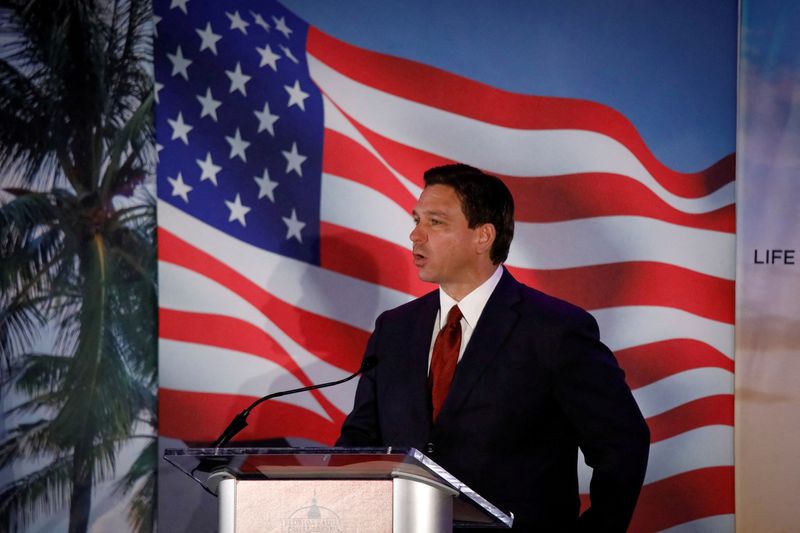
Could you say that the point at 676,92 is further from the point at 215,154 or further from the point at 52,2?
the point at 52,2

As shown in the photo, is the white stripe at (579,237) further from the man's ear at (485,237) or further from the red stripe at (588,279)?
the man's ear at (485,237)

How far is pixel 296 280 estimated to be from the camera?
4055mm

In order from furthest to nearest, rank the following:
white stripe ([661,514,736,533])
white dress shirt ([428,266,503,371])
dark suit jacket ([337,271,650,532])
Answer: white stripe ([661,514,736,533])
white dress shirt ([428,266,503,371])
dark suit jacket ([337,271,650,532])

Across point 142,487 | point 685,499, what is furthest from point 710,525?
point 142,487

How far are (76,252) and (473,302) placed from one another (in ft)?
6.88

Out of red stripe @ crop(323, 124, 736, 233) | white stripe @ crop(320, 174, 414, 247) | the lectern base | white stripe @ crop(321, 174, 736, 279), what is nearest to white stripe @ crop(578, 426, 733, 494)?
white stripe @ crop(321, 174, 736, 279)

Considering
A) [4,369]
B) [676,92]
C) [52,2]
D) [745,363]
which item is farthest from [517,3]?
[4,369]

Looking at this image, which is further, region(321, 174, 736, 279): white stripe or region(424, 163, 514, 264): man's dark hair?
region(321, 174, 736, 279): white stripe

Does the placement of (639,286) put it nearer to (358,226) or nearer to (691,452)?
(691,452)

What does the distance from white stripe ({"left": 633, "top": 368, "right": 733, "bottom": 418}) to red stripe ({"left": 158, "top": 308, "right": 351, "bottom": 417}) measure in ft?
4.27

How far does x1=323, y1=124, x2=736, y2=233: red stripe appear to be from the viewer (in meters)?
3.94

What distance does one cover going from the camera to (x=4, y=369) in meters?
4.16

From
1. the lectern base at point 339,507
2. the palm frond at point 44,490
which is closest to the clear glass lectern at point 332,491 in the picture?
the lectern base at point 339,507

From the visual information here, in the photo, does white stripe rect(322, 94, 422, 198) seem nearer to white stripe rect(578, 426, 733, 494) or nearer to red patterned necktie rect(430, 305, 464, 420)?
red patterned necktie rect(430, 305, 464, 420)
